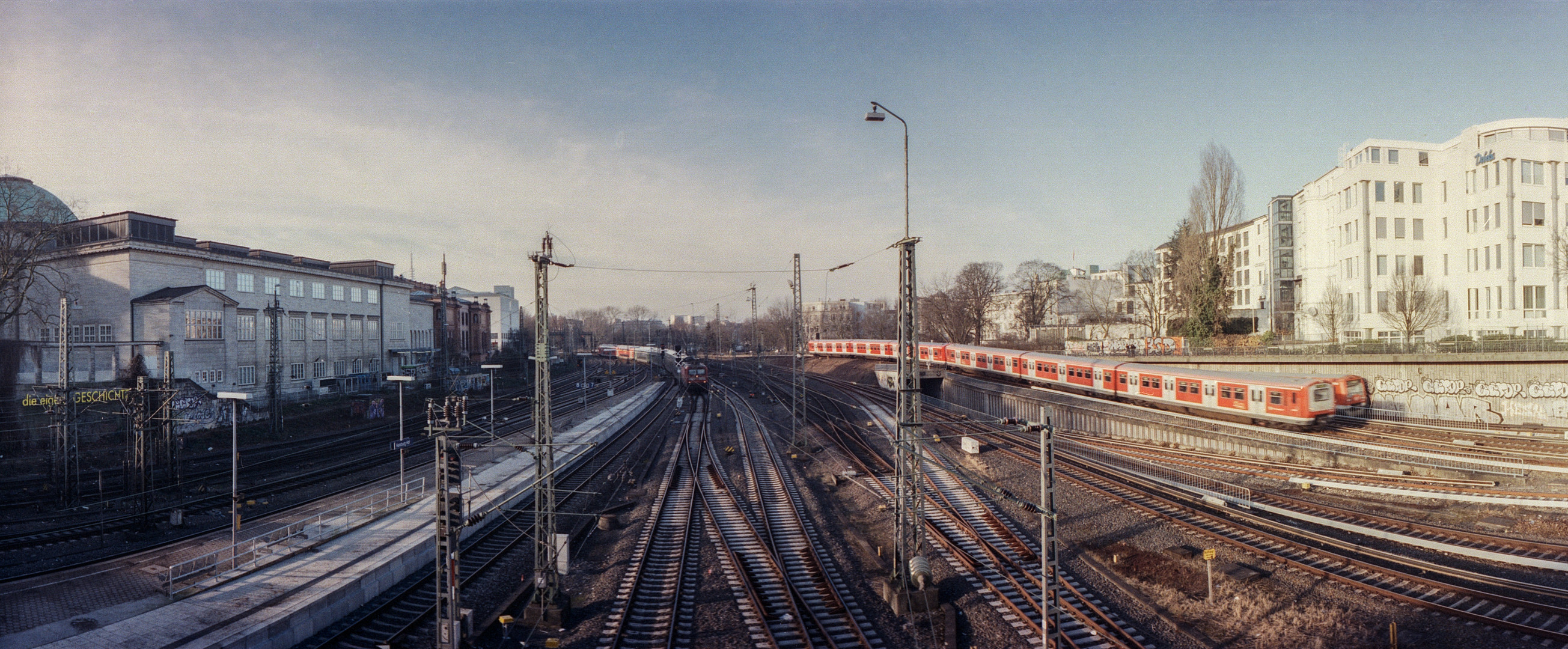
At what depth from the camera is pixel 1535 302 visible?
35.3m

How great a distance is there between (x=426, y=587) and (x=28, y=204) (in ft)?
146

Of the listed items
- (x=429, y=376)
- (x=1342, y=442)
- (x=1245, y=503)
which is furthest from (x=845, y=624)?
(x=429, y=376)

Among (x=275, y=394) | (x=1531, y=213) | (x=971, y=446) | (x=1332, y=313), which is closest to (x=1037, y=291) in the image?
(x=1332, y=313)

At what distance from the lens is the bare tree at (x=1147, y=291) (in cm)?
5588

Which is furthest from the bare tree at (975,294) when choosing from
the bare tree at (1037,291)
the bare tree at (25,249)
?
the bare tree at (25,249)

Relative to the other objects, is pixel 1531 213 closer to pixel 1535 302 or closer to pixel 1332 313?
pixel 1535 302

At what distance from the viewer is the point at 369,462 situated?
28.8m

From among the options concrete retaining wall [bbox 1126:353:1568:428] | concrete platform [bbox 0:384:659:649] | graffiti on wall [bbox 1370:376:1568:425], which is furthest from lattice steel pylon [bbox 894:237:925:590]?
graffiti on wall [bbox 1370:376:1568:425]

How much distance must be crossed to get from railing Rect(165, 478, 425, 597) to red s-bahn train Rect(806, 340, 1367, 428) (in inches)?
1273

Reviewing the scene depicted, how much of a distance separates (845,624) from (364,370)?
54.6 m

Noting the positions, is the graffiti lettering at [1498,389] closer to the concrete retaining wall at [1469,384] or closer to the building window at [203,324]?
the concrete retaining wall at [1469,384]

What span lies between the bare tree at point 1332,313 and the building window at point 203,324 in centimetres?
6874

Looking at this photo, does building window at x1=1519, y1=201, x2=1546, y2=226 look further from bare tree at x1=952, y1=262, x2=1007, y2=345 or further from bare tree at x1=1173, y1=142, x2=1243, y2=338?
bare tree at x1=952, y1=262, x2=1007, y2=345

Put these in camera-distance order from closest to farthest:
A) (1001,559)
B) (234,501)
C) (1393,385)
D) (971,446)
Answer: (234,501) → (1001,559) → (971,446) → (1393,385)
